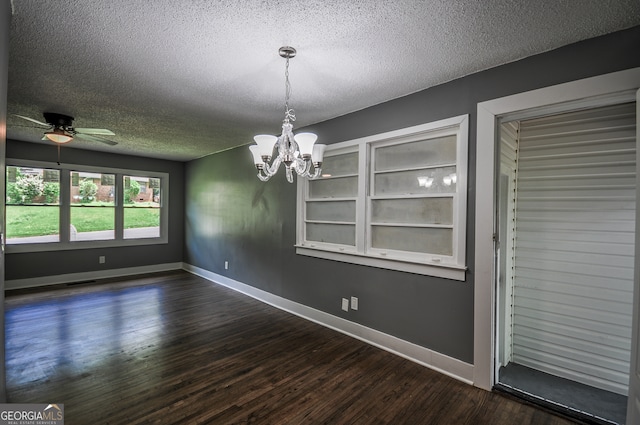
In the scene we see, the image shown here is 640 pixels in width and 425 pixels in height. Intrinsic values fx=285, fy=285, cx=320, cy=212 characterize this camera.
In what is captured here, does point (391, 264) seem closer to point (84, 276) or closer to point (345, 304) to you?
point (345, 304)

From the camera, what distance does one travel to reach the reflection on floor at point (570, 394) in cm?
208

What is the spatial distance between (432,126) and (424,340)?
1932mm

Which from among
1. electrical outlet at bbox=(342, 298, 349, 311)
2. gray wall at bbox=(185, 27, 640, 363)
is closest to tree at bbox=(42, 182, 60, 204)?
gray wall at bbox=(185, 27, 640, 363)

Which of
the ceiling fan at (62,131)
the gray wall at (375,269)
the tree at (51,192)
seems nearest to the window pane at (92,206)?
the tree at (51,192)

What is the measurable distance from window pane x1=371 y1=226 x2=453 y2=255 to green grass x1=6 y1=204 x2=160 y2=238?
5.40 meters

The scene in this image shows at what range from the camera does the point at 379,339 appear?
9.52 feet

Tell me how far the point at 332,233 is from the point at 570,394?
2.54 m

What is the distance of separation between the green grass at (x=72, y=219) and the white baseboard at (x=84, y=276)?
31.0 inches

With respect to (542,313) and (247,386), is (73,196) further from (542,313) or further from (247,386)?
(542,313)

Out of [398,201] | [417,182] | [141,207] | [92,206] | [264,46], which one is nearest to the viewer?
[264,46]

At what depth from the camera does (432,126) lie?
2543 mm

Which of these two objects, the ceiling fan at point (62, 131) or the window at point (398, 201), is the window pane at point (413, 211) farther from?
the ceiling fan at point (62, 131)

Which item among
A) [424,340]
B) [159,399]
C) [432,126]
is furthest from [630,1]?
[159,399]

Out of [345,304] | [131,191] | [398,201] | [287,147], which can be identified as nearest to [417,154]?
[398,201]
